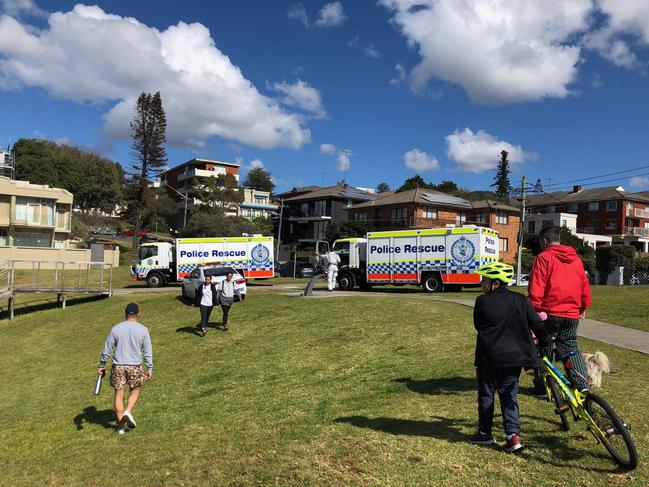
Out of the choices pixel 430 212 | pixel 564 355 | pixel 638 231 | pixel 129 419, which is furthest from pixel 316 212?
pixel 564 355

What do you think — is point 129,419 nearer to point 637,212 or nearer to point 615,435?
point 615,435

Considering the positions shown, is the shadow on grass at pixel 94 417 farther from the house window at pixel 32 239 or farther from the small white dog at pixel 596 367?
the house window at pixel 32 239

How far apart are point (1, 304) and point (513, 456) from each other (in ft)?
93.1

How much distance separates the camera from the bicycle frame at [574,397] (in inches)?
176

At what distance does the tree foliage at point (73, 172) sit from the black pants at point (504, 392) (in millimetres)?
81139

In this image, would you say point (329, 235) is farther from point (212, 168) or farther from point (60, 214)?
point (212, 168)

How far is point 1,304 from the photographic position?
26.2 meters

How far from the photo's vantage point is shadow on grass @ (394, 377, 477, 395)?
23.1ft

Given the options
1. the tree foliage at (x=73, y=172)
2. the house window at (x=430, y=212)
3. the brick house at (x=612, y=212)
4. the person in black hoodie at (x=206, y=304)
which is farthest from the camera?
the tree foliage at (x=73, y=172)

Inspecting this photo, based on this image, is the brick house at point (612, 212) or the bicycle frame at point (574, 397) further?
the brick house at point (612, 212)

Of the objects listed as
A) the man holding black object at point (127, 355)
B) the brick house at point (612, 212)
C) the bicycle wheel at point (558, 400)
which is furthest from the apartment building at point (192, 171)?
the bicycle wheel at point (558, 400)

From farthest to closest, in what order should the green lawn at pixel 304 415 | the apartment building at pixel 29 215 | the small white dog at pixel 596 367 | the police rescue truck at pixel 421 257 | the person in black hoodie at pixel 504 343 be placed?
the apartment building at pixel 29 215 < the police rescue truck at pixel 421 257 < the small white dog at pixel 596 367 < the green lawn at pixel 304 415 < the person in black hoodie at pixel 504 343

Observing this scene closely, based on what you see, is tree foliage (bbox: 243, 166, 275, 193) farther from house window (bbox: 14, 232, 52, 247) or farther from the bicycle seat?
the bicycle seat

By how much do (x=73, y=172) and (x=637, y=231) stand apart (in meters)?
82.2
